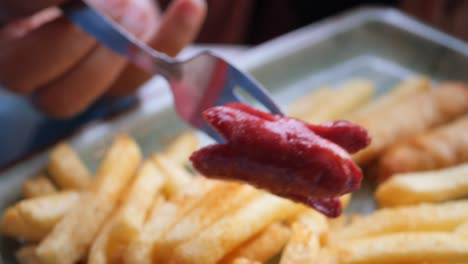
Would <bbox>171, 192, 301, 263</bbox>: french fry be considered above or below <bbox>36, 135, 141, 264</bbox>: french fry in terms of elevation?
above

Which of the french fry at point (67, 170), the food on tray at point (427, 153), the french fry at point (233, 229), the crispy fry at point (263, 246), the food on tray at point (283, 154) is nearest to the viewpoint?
the food on tray at point (283, 154)

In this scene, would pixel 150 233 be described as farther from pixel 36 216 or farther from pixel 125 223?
pixel 36 216

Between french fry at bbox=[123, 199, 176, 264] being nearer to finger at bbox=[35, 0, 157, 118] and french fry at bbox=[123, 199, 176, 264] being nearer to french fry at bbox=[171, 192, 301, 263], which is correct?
french fry at bbox=[171, 192, 301, 263]

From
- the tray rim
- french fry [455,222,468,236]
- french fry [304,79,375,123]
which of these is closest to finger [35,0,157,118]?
the tray rim

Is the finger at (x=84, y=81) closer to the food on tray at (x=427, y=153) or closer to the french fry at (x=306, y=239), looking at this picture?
the french fry at (x=306, y=239)


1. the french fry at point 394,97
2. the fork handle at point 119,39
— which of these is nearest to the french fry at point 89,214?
the fork handle at point 119,39
